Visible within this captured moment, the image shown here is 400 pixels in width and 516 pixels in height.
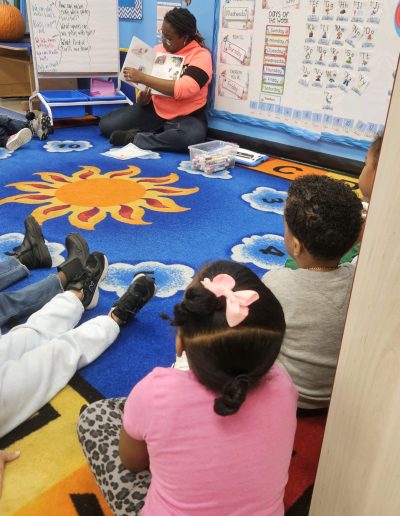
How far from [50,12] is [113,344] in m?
2.87

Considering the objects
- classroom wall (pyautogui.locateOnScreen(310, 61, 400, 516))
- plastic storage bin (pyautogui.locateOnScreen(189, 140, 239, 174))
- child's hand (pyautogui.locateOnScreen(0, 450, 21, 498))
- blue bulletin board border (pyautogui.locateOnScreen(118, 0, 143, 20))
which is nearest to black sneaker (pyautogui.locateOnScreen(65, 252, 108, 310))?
child's hand (pyautogui.locateOnScreen(0, 450, 21, 498))

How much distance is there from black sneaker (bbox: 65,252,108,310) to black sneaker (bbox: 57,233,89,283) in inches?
1.3

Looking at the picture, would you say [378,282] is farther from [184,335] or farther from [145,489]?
[145,489]

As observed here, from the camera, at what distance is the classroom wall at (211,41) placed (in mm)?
2797

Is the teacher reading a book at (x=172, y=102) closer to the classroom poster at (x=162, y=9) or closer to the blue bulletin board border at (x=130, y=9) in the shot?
the classroom poster at (x=162, y=9)

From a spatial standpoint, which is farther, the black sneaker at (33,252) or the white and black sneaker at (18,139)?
the white and black sneaker at (18,139)

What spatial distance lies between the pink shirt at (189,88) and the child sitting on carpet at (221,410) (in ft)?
8.47

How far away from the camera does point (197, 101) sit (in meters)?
3.15

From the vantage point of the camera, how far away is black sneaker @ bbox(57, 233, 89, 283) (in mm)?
1495

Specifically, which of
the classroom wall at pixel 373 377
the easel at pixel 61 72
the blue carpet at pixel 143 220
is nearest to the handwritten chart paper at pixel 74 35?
the easel at pixel 61 72

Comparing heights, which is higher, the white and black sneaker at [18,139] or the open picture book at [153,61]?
the open picture book at [153,61]

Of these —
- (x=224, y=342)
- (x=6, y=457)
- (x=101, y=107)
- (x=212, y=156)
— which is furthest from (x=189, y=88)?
(x=224, y=342)

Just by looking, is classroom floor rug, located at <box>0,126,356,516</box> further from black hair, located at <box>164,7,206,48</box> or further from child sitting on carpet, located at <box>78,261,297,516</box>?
black hair, located at <box>164,7,206,48</box>

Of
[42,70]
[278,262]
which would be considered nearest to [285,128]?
[278,262]
